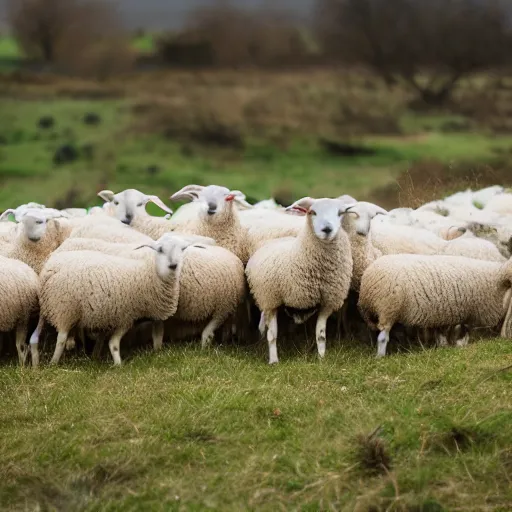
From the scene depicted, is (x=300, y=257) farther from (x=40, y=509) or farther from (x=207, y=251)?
(x=40, y=509)

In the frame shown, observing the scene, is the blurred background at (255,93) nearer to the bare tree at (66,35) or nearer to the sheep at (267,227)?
the bare tree at (66,35)

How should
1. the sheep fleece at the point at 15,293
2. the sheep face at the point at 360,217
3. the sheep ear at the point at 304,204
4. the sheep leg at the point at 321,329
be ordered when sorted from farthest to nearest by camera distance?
the sheep face at the point at 360,217 → the sheep ear at the point at 304,204 → the sheep leg at the point at 321,329 → the sheep fleece at the point at 15,293

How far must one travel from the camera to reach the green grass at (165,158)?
66.4 ft

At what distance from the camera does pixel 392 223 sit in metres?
10.1

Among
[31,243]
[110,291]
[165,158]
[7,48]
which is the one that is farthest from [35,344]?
[7,48]

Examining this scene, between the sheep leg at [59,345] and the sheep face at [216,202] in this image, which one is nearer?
the sheep leg at [59,345]

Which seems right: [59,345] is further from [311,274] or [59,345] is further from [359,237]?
[359,237]

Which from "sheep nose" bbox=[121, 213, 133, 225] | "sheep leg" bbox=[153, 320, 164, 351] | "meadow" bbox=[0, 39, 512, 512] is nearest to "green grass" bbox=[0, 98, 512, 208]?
"sheep nose" bbox=[121, 213, 133, 225]

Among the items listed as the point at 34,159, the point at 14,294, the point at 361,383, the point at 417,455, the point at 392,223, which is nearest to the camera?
the point at 417,455

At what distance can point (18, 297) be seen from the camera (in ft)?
25.5

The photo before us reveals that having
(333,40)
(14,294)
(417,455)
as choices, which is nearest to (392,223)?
(14,294)

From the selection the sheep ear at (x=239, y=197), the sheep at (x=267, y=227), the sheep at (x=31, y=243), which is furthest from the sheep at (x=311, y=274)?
the sheep at (x=31, y=243)

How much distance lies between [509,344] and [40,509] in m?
3.91

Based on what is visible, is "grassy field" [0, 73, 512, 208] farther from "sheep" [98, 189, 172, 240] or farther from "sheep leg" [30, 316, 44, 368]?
"sheep leg" [30, 316, 44, 368]
